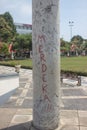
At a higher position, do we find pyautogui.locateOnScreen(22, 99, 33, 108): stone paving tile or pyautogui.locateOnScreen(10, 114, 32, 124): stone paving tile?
pyautogui.locateOnScreen(10, 114, 32, 124): stone paving tile

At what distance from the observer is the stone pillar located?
6953 millimetres

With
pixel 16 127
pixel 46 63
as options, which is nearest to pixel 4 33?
pixel 16 127

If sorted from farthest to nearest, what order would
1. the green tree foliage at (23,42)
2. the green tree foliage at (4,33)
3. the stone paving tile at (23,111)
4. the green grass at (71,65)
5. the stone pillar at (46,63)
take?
the green tree foliage at (4,33) → the green tree foliage at (23,42) → the green grass at (71,65) → the stone paving tile at (23,111) → the stone pillar at (46,63)

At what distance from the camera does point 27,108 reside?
388 inches

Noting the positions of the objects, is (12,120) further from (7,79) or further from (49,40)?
(49,40)

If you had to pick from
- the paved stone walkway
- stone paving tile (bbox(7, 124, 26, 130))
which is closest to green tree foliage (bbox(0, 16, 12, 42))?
the paved stone walkway

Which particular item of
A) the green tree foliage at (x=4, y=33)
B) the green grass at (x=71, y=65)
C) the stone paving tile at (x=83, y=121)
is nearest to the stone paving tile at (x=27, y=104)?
the stone paving tile at (x=83, y=121)

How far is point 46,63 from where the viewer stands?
279 inches

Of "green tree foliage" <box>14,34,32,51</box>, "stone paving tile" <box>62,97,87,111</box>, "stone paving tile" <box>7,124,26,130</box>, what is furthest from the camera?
"green tree foliage" <box>14,34,32,51</box>

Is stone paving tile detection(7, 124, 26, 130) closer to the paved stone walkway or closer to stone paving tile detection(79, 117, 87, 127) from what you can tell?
the paved stone walkway

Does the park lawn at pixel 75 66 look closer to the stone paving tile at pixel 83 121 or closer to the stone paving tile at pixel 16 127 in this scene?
the stone paving tile at pixel 83 121

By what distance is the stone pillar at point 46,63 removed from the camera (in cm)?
695

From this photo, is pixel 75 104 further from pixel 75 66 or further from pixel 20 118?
pixel 75 66

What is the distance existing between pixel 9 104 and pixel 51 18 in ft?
15.2
